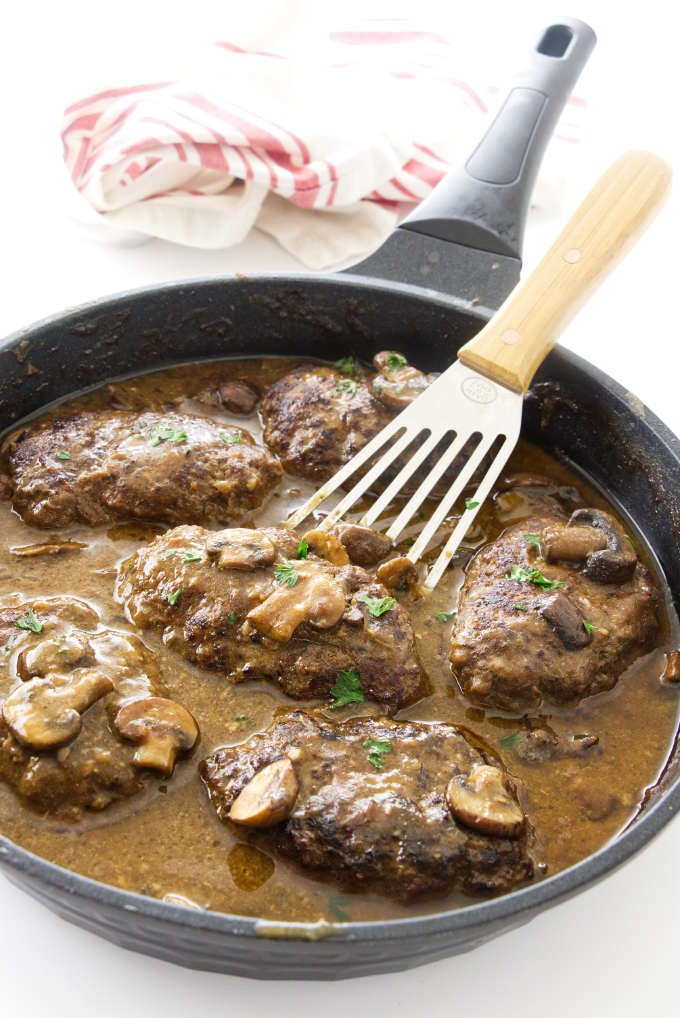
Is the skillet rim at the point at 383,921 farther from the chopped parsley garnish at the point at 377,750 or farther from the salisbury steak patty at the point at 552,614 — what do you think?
the salisbury steak patty at the point at 552,614

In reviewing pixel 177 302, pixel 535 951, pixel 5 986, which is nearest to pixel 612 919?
pixel 535 951

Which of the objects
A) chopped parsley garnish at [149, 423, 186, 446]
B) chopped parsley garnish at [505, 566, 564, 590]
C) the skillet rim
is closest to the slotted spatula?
chopped parsley garnish at [505, 566, 564, 590]

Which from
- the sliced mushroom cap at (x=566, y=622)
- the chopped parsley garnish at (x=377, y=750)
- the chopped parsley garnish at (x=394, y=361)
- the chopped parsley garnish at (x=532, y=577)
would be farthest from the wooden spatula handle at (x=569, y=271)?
the chopped parsley garnish at (x=377, y=750)

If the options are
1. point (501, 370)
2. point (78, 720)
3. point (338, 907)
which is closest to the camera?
point (338, 907)

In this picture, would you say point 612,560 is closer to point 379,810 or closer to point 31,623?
point 379,810

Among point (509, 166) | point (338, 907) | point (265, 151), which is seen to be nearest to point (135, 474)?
point (338, 907)

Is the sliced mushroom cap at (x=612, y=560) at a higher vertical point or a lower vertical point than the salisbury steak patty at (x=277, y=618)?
higher

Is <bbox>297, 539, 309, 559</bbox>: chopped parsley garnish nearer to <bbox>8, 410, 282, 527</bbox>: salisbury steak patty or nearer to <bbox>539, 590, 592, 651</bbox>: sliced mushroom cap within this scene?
<bbox>8, 410, 282, 527</bbox>: salisbury steak patty
